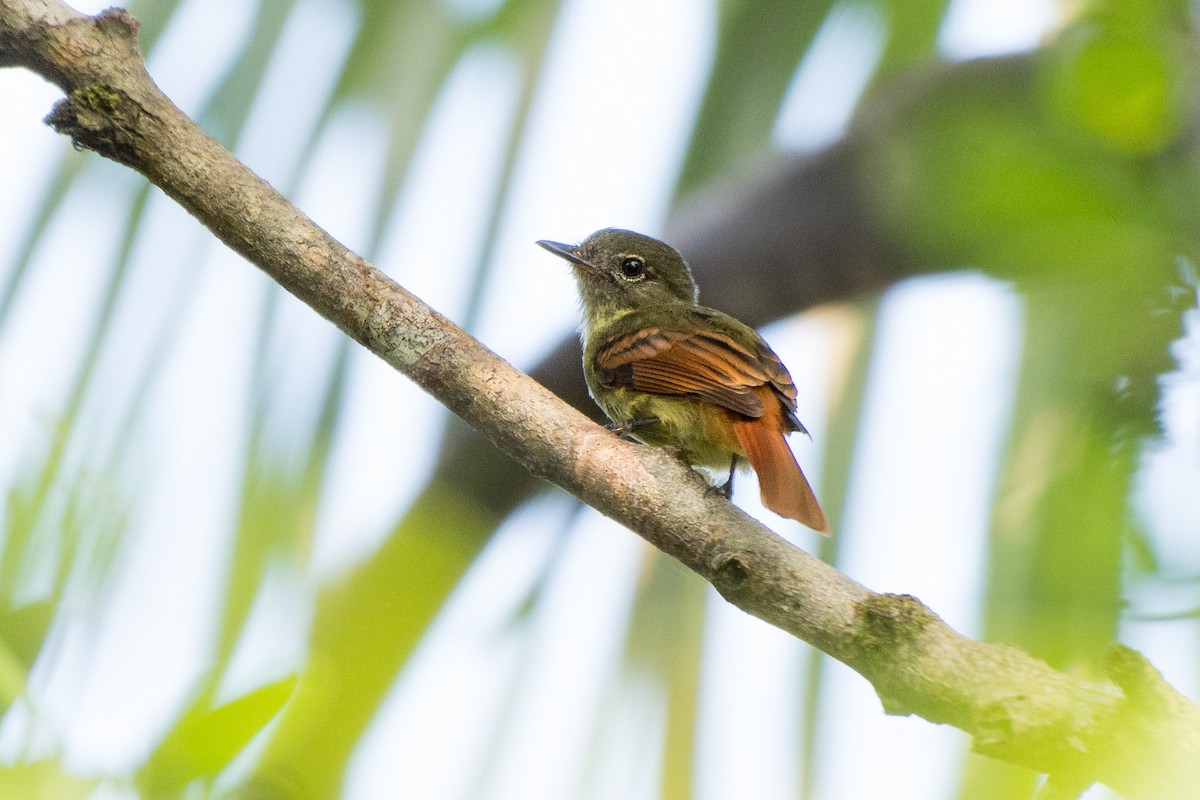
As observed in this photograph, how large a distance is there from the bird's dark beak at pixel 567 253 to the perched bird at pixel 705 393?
63 centimetres

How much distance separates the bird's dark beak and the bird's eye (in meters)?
0.13

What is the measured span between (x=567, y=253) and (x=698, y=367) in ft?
5.17

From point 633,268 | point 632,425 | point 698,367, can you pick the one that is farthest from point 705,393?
point 633,268

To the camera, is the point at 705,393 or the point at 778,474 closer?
the point at 778,474

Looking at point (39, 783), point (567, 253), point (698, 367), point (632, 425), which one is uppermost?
point (567, 253)

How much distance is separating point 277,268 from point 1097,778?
176 cm

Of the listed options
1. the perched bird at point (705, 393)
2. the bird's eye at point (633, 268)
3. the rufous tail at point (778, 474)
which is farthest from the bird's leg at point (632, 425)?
the bird's eye at point (633, 268)

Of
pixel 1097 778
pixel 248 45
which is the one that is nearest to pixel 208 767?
pixel 1097 778

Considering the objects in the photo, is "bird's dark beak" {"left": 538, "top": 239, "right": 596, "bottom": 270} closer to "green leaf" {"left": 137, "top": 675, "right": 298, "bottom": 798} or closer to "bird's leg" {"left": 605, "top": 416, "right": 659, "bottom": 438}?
"bird's leg" {"left": 605, "top": 416, "right": 659, "bottom": 438}

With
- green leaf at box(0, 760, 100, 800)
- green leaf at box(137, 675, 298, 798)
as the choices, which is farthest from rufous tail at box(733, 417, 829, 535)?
green leaf at box(0, 760, 100, 800)

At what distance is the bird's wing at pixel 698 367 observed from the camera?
3.47m

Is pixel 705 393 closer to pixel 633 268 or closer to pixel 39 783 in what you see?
pixel 633 268

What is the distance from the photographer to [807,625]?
2.17 meters

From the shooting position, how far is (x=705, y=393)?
3469 mm
